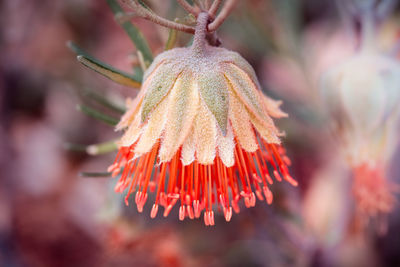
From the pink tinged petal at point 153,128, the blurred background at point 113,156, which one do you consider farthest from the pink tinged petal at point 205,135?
the blurred background at point 113,156

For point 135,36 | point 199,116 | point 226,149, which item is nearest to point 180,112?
point 199,116

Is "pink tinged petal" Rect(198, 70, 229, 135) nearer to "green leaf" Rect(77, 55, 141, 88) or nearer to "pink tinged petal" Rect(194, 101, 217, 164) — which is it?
"pink tinged petal" Rect(194, 101, 217, 164)

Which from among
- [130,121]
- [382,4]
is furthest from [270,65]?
[130,121]

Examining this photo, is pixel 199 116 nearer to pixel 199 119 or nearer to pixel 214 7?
pixel 199 119

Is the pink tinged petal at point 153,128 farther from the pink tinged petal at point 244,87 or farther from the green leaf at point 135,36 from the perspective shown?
the green leaf at point 135,36

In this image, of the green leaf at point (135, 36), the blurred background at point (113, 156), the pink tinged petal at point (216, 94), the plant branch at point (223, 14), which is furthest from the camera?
the blurred background at point (113, 156)

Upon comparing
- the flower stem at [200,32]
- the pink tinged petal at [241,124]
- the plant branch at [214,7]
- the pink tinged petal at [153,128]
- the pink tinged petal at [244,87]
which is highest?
the plant branch at [214,7]

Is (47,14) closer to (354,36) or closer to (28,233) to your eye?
(28,233)
